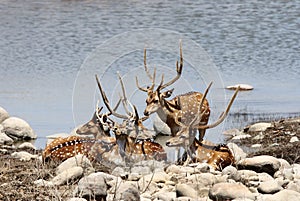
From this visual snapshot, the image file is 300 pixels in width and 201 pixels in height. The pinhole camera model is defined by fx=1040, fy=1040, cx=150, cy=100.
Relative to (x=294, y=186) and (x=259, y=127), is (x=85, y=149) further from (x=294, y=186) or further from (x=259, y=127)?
(x=259, y=127)

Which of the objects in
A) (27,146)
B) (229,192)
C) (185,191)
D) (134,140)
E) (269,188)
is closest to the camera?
(229,192)

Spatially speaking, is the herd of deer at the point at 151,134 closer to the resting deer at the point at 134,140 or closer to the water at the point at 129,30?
the resting deer at the point at 134,140

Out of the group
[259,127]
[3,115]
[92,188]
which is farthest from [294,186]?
[3,115]

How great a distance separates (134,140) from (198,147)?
696mm

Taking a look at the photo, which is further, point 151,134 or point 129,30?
point 129,30

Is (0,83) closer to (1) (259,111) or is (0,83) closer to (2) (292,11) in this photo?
(1) (259,111)

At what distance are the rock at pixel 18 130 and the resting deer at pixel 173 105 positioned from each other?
14.2 feet

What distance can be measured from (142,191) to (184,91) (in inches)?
110

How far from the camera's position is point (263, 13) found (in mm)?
33688

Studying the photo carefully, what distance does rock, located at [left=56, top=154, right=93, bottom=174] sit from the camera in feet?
34.6

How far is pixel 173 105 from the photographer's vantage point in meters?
11.4

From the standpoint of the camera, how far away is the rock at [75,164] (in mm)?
10531

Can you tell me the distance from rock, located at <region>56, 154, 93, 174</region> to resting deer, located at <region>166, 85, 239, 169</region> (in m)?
0.88

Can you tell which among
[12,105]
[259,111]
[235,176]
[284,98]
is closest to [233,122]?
[259,111]
